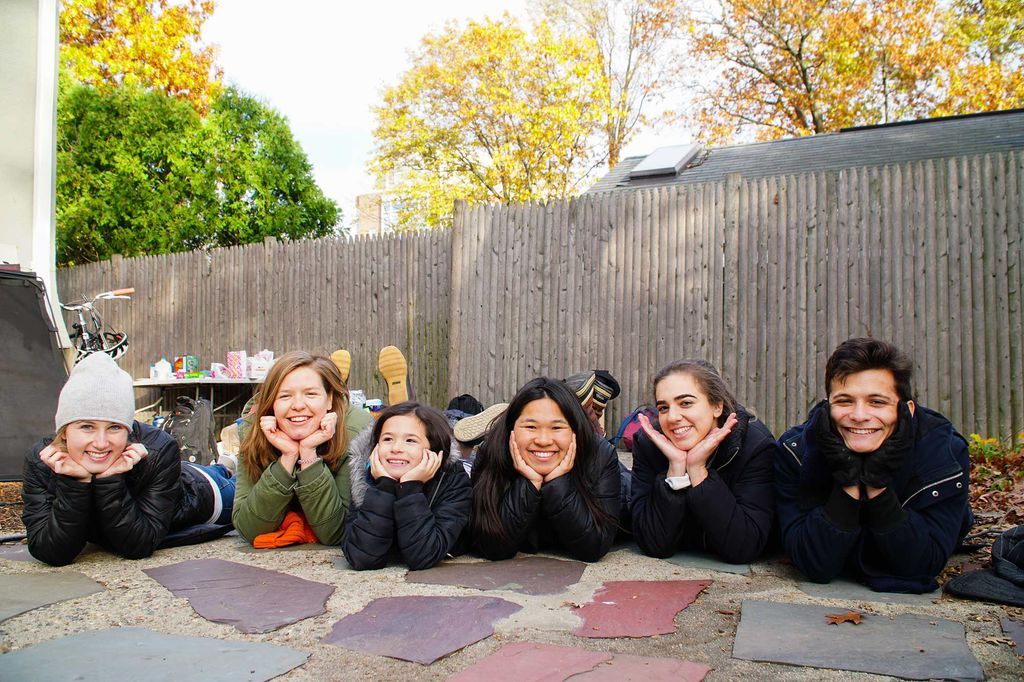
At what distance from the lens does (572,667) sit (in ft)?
6.91

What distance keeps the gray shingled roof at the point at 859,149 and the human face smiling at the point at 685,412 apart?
7997mm

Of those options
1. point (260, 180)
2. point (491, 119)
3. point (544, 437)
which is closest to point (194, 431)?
point (544, 437)

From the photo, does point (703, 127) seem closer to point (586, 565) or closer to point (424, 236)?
point (424, 236)

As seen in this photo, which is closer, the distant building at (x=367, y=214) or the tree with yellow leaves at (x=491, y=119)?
the tree with yellow leaves at (x=491, y=119)

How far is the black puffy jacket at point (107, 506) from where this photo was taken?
327 cm

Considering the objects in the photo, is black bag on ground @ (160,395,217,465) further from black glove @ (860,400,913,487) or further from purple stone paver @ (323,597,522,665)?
black glove @ (860,400,913,487)

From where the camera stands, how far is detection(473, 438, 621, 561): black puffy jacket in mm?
3239

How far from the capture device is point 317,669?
215 centimetres

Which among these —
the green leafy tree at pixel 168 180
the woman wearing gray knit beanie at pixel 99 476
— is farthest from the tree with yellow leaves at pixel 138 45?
the woman wearing gray knit beanie at pixel 99 476

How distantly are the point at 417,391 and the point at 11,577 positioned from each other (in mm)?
5149

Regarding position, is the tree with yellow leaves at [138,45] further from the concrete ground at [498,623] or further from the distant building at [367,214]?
the concrete ground at [498,623]

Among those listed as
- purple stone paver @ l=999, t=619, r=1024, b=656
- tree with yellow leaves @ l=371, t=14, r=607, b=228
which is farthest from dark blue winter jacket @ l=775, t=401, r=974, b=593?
tree with yellow leaves @ l=371, t=14, r=607, b=228

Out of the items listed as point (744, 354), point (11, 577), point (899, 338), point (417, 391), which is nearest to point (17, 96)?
point (417, 391)

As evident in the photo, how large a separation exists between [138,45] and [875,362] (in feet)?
72.6
